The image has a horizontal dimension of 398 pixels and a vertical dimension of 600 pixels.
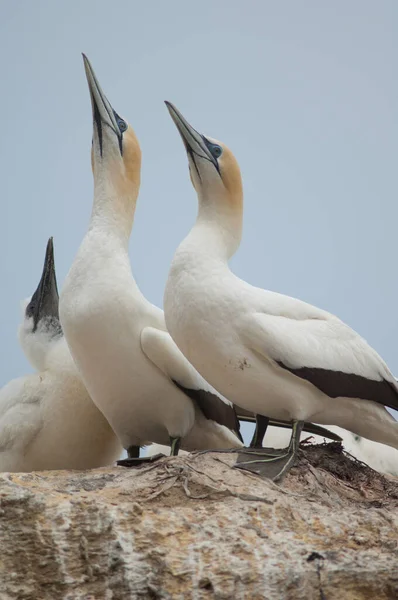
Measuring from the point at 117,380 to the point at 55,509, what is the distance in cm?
163

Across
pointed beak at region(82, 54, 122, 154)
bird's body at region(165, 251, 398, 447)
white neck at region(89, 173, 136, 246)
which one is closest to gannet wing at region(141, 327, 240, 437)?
bird's body at region(165, 251, 398, 447)

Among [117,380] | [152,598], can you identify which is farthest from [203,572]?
[117,380]

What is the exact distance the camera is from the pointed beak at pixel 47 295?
6.40 meters

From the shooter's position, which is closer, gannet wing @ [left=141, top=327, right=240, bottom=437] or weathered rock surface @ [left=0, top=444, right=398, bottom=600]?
weathered rock surface @ [left=0, top=444, right=398, bottom=600]

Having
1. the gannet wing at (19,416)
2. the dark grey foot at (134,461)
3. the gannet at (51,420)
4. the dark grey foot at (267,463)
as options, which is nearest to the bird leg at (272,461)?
the dark grey foot at (267,463)

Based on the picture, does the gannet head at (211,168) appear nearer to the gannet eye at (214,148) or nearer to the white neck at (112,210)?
the gannet eye at (214,148)

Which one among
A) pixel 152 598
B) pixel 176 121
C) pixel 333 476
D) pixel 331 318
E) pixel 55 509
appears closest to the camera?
pixel 152 598

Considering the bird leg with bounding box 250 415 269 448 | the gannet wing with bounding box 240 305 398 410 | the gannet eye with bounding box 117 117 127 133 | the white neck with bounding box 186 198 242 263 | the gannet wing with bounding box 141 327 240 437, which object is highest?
the gannet eye with bounding box 117 117 127 133

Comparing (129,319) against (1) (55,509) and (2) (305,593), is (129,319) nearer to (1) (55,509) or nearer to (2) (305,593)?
(1) (55,509)

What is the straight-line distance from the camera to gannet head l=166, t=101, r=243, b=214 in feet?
18.1

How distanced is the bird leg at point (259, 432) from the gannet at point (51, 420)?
116 centimetres

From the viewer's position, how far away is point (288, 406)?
4.77 m

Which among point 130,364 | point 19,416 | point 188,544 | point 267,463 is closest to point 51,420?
point 19,416

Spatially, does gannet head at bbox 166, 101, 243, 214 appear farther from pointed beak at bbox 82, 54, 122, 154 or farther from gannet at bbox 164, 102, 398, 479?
pointed beak at bbox 82, 54, 122, 154
